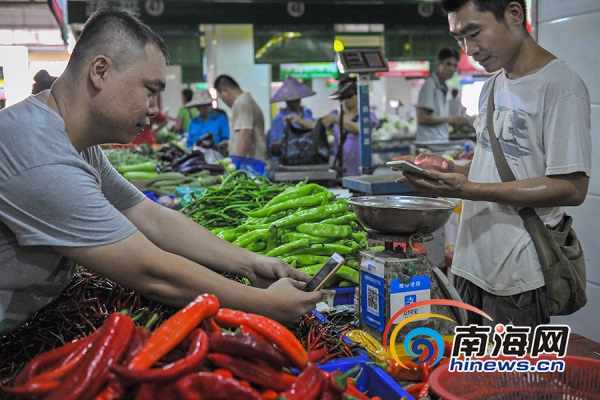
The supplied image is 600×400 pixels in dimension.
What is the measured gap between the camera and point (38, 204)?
6.01ft

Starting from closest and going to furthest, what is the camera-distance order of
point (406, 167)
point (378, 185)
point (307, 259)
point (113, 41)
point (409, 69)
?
point (113, 41), point (406, 167), point (307, 259), point (378, 185), point (409, 69)

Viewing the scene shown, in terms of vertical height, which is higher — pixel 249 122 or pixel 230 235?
pixel 249 122

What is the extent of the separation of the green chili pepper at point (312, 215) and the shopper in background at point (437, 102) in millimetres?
5727

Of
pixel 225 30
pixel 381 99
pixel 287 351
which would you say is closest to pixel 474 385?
pixel 287 351

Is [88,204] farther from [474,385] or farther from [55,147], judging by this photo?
[474,385]

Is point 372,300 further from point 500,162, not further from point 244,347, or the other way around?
point 500,162

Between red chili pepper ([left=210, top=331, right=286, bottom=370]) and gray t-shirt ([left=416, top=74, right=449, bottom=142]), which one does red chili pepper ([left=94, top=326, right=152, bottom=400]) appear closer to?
red chili pepper ([left=210, top=331, right=286, bottom=370])

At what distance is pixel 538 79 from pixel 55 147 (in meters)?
2.28

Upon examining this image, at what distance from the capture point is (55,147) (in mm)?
1898

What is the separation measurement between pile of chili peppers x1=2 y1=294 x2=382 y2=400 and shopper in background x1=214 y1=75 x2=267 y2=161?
23.7ft

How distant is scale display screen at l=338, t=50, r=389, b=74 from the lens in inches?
248

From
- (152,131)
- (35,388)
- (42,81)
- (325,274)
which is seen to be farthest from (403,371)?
(152,131)

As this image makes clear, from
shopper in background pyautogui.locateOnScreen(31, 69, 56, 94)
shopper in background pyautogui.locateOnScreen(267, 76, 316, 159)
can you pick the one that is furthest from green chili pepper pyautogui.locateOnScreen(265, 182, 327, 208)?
shopper in background pyautogui.locateOnScreen(267, 76, 316, 159)

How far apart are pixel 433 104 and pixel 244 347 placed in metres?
8.02
